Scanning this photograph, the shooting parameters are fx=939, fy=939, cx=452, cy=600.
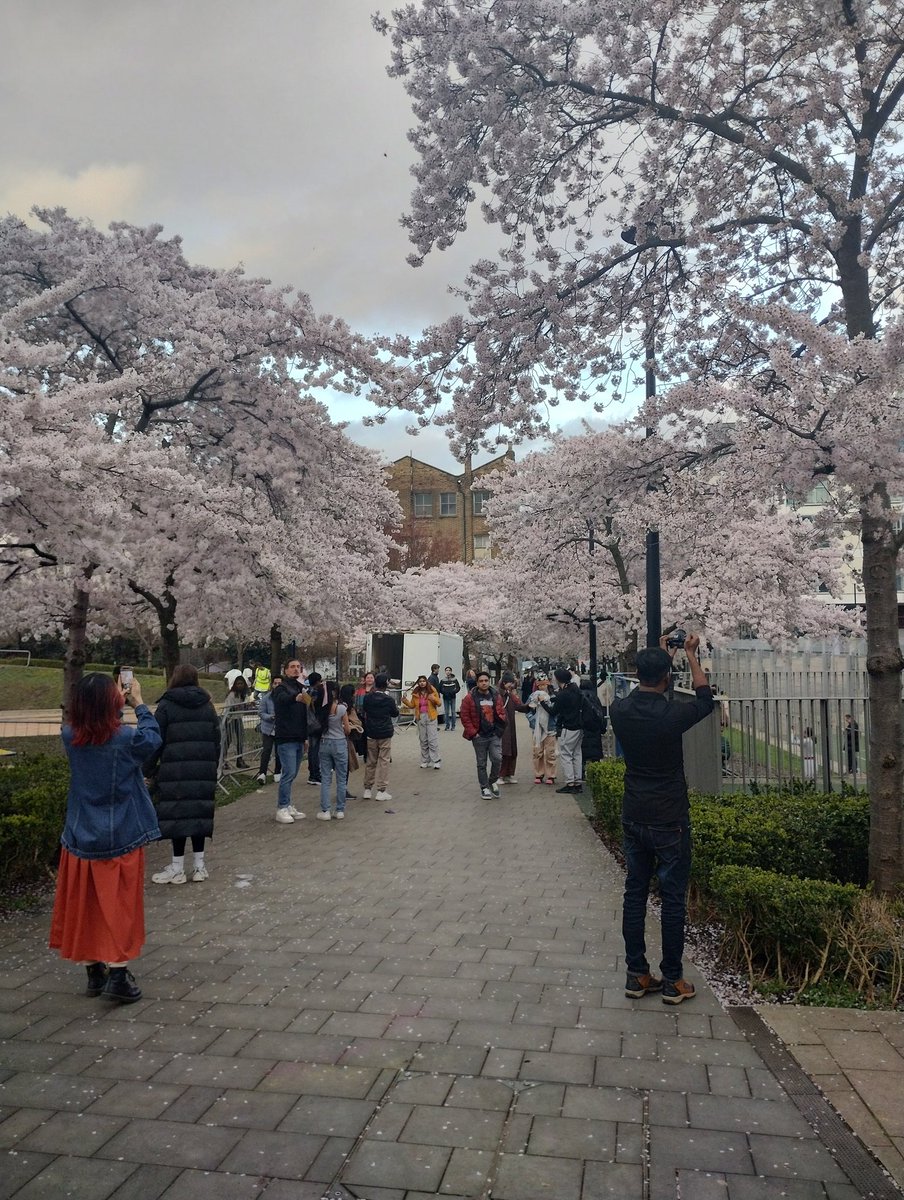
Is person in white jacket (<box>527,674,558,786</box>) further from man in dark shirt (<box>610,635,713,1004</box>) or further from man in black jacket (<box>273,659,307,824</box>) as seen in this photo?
man in dark shirt (<box>610,635,713,1004</box>)

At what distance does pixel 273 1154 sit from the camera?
3266 millimetres

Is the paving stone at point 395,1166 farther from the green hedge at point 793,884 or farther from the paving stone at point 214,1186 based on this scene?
the green hedge at point 793,884

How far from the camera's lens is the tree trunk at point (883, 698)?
6008 mm

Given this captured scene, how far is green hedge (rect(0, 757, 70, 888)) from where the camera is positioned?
6867mm

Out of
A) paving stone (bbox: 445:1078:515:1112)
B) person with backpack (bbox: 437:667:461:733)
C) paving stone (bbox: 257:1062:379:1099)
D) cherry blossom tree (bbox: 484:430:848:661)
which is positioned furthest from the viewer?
person with backpack (bbox: 437:667:461:733)

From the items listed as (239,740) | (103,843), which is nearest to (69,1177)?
(103,843)

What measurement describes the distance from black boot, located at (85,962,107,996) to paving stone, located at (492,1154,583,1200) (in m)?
2.66

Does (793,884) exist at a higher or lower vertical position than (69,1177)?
higher

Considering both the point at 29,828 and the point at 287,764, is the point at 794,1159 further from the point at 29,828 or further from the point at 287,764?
the point at 287,764

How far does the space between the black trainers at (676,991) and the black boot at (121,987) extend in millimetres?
2709

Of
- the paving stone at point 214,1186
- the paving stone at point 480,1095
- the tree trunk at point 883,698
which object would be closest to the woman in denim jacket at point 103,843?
the paving stone at point 214,1186

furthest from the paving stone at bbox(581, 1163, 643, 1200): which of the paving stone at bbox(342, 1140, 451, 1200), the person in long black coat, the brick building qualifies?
the brick building

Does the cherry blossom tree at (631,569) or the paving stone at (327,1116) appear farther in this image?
the cherry blossom tree at (631,569)

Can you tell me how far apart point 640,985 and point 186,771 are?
4142 millimetres
